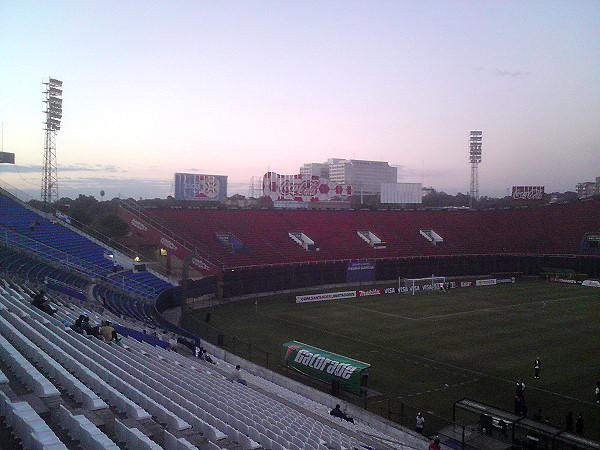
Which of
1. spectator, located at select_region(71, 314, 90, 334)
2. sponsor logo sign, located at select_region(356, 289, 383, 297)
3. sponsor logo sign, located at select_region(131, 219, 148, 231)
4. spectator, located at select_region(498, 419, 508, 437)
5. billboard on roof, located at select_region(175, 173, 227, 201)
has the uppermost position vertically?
billboard on roof, located at select_region(175, 173, 227, 201)

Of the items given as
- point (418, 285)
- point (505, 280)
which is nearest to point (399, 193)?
point (505, 280)

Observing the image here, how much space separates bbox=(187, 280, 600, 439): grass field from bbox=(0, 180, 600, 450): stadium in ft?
0.56

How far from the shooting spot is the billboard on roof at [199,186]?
58438 mm

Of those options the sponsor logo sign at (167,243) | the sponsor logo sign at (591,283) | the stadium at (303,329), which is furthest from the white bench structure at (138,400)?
the sponsor logo sign at (591,283)

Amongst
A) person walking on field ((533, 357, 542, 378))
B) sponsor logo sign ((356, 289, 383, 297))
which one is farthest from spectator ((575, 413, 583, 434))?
sponsor logo sign ((356, 289, 383, 297))

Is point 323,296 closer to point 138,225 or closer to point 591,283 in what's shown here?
point 138,225

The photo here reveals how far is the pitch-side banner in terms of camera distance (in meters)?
65.3

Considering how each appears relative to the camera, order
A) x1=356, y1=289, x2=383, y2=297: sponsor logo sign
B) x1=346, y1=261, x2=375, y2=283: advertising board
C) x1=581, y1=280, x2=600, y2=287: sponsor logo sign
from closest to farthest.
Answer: x1=356, y1=289, x2=383, y2=297: sponsor logo sign < x1=581, y1=280, x2=600, y2=287: sponsor logo sign < x1=346, y1=261, x2=375, y2=283: advertising board

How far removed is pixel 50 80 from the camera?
47.3 meters

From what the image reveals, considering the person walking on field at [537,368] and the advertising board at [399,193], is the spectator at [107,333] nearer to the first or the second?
the person walking on field at [537,368]

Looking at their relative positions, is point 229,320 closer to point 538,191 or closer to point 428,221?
point 428,221

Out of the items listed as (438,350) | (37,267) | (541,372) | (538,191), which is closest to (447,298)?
(438,350)

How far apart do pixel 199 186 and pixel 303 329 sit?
30872mm

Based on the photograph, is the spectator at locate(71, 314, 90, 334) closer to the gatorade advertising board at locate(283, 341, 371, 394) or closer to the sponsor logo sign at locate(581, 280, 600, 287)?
the gatorade advertising board at locate(283, 341, 371, 394)
